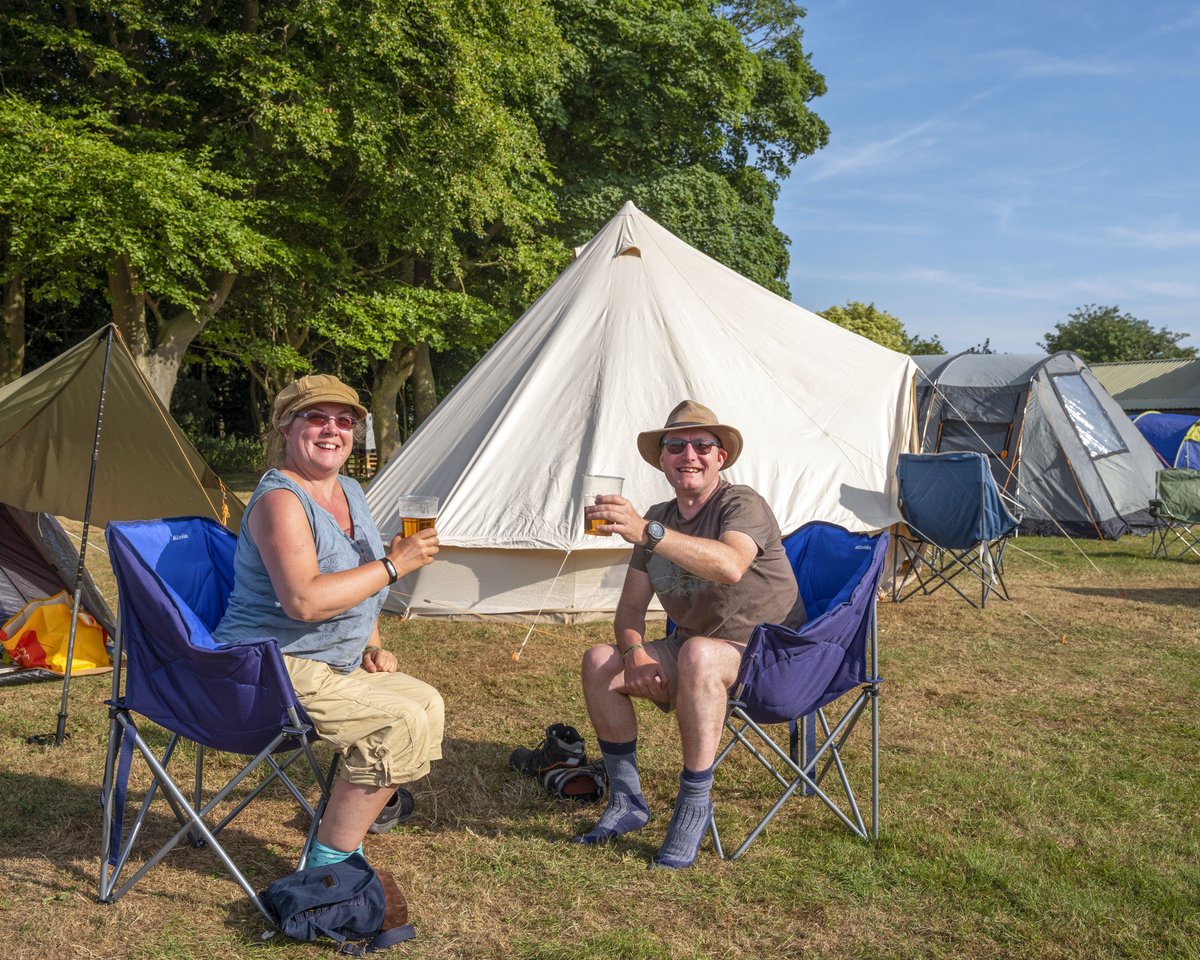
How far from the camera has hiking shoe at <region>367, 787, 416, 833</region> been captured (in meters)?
3.03

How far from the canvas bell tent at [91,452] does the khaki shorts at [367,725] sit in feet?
9.60

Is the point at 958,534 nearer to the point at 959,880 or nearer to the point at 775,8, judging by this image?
the point at 959,880

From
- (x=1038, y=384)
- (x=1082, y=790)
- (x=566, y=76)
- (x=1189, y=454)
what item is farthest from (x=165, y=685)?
(x=566, y=76)

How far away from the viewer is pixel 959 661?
5.20 m

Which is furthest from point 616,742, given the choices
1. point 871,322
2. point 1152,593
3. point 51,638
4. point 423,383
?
point 871,322

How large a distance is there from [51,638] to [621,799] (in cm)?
317

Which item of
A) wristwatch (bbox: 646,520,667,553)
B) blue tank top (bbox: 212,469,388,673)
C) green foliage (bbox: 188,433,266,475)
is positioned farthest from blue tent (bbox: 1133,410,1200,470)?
green foliage (bbox: 188,433,266,475)

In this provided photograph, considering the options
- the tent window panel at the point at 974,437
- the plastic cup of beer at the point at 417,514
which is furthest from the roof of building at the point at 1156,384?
the plastic cup of beer at the point at 417,514

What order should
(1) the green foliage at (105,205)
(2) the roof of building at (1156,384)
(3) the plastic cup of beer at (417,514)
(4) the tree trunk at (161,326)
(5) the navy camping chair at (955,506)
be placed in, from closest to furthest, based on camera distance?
(3) the plastic cup of beer at (417,514) → (5) the navy camping chair at (955,506) → (1) the green foliage at (105,205) → (4) the tree trunk at (161,326) → (2) the roof of building at (1156,384)

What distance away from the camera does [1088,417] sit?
35.7 ft

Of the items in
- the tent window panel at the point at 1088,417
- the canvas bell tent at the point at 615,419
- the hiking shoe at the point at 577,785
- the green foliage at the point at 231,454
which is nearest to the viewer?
the hiking shoe at the point at 577,785

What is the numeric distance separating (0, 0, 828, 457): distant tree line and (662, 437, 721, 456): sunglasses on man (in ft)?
28.6

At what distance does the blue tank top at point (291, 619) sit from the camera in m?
2.51

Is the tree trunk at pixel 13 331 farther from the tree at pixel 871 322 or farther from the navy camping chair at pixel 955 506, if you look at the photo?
the tree at pixel 871 322
